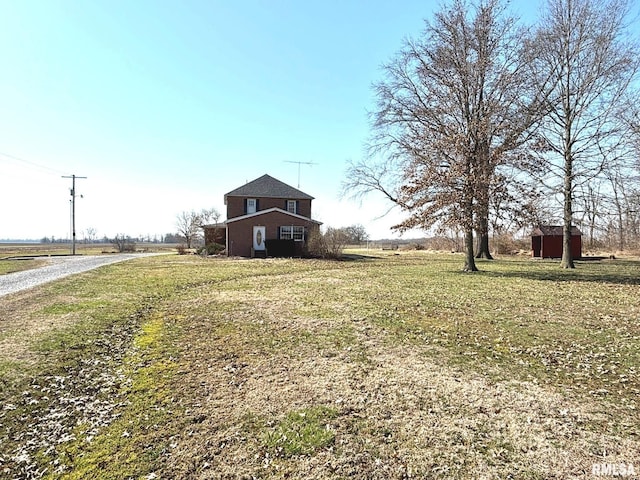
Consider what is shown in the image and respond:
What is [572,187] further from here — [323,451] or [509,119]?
[323,451]

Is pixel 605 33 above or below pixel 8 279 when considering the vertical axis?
above

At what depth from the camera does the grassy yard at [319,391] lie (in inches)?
138

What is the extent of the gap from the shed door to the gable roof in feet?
14.9

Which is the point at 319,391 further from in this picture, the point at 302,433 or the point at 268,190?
the point at 268,190

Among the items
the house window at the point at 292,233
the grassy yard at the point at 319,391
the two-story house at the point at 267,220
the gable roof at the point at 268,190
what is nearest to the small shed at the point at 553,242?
the two-story house at the point at 267,220

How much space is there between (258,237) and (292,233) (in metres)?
2.83

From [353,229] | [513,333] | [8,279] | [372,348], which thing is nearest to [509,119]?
[513,333]

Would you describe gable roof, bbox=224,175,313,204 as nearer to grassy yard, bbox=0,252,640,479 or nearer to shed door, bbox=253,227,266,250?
Answer: shed door, bbox=253,227,266,250

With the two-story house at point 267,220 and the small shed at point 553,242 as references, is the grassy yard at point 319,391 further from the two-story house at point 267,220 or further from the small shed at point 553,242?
the small shed at point 553,242

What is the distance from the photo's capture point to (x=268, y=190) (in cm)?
3756

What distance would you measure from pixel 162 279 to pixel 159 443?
1389 cm

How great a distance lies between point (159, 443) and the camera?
3.81 meters

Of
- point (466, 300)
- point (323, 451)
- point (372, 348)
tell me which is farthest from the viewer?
point (466, 300)

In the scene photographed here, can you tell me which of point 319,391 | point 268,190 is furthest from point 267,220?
point 319,391
